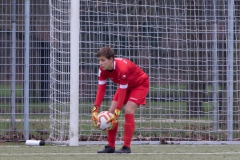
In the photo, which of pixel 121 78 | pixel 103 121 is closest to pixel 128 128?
pixel 103 121

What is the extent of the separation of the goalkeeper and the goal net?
1999 millimetres

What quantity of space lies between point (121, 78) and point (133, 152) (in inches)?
50.2

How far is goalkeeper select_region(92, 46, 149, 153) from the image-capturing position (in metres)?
9.08

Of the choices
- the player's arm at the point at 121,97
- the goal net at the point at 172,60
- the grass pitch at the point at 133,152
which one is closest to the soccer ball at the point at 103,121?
the player's arm at the point at 121,97

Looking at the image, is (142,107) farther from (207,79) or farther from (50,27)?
(50,27)

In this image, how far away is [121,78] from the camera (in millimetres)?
9094

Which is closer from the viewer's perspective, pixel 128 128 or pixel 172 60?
pixel 128 128

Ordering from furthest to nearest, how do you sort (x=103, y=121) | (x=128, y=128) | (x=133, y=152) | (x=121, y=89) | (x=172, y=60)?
(x=172, y=60), (x=133, y=152), (x=128, y=128), (x=121, y=89), (x=103, y=121)

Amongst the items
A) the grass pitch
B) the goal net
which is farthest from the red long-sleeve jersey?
the goal net

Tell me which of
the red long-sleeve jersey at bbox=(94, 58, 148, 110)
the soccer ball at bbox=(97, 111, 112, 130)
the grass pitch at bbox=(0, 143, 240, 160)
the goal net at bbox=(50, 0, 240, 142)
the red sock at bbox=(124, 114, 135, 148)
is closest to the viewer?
the grass pitch at bbox=(0, 143, 240, 160)

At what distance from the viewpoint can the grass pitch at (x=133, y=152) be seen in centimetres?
888

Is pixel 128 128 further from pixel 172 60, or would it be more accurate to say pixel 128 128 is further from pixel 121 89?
pixel 172 60

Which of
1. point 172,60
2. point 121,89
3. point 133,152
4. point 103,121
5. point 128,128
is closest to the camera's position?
point 103,121

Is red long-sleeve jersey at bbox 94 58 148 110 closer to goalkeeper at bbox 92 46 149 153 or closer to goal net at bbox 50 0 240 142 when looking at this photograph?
goalkeeper at bbox 92 46 149 153
